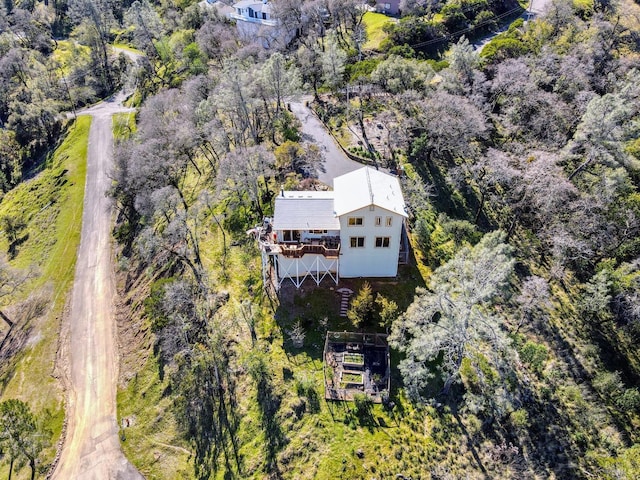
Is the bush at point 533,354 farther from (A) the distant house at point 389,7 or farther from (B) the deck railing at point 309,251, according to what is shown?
(A) the distant house at point 389,7

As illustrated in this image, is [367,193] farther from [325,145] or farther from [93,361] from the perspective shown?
[93,361]

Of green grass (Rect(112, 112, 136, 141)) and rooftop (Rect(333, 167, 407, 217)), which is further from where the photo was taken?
green grass (Rect(112, 112, 136, 141))

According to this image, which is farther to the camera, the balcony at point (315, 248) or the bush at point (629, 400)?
the balcony at point (315, 248)

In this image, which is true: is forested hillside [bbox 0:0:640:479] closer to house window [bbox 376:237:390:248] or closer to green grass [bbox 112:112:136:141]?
house window [bbox 376:237:390:248]

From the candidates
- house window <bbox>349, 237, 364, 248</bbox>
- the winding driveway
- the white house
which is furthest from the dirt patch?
the winding driveway

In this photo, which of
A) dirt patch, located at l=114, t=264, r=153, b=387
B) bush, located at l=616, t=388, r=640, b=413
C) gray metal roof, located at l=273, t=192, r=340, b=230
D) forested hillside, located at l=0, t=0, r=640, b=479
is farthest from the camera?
dirt patch, located at l=114, t=264, r=153, b=387

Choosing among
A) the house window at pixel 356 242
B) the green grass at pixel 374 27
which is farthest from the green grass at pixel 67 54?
the house window at pixel 356 242

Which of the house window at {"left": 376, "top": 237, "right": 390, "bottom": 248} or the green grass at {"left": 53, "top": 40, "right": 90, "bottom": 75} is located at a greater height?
the green grass at {"left": 53, "top": 40, "right": 90, "bottom": 75}

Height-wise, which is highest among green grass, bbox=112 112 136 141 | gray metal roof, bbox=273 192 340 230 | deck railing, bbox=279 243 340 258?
green grass, bbox=112 112 136 141
